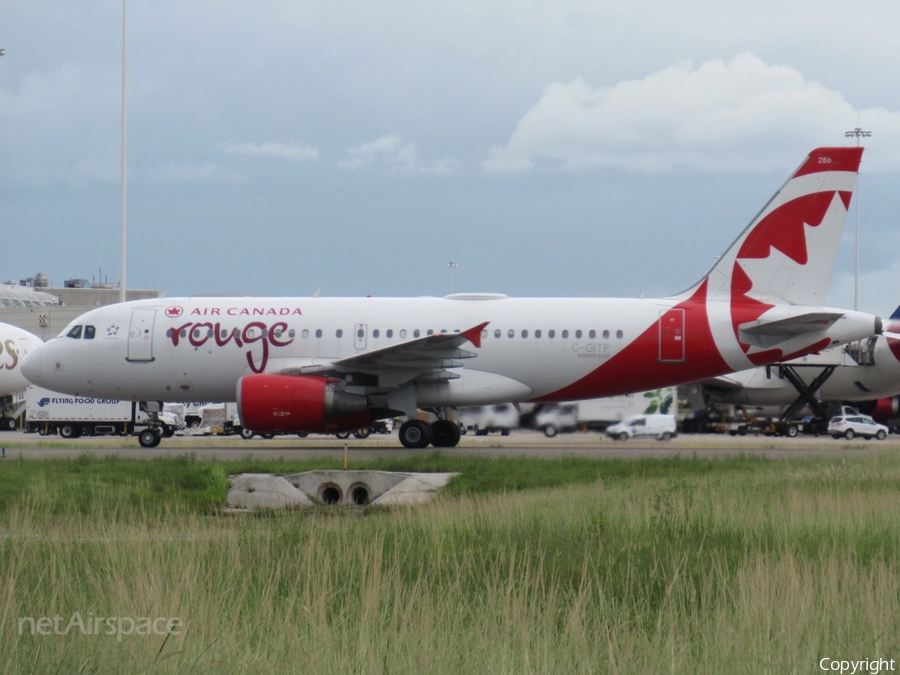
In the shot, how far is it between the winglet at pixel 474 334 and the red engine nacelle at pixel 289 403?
10.4 feet

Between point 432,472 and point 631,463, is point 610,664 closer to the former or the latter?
point 432,472

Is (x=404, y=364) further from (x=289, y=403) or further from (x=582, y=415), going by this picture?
(x=582, y=415)

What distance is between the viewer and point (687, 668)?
565cm

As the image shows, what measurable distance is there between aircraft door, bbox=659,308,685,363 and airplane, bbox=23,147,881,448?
4 cm

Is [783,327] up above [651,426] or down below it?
above

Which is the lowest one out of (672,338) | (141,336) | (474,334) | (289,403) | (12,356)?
(289,403)

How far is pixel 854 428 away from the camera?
166 feet

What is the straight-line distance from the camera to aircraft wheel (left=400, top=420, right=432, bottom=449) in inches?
1006

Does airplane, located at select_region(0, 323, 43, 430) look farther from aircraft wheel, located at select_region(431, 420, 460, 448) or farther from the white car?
the white car

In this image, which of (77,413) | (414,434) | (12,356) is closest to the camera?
(414,434)

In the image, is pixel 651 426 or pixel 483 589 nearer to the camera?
pixel 483 589

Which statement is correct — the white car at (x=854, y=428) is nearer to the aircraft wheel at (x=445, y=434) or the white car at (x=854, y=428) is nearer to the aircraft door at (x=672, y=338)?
the aircraft door at (x=672, y=338)

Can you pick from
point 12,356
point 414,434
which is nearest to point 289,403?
point 414,434

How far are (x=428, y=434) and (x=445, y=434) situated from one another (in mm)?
649
